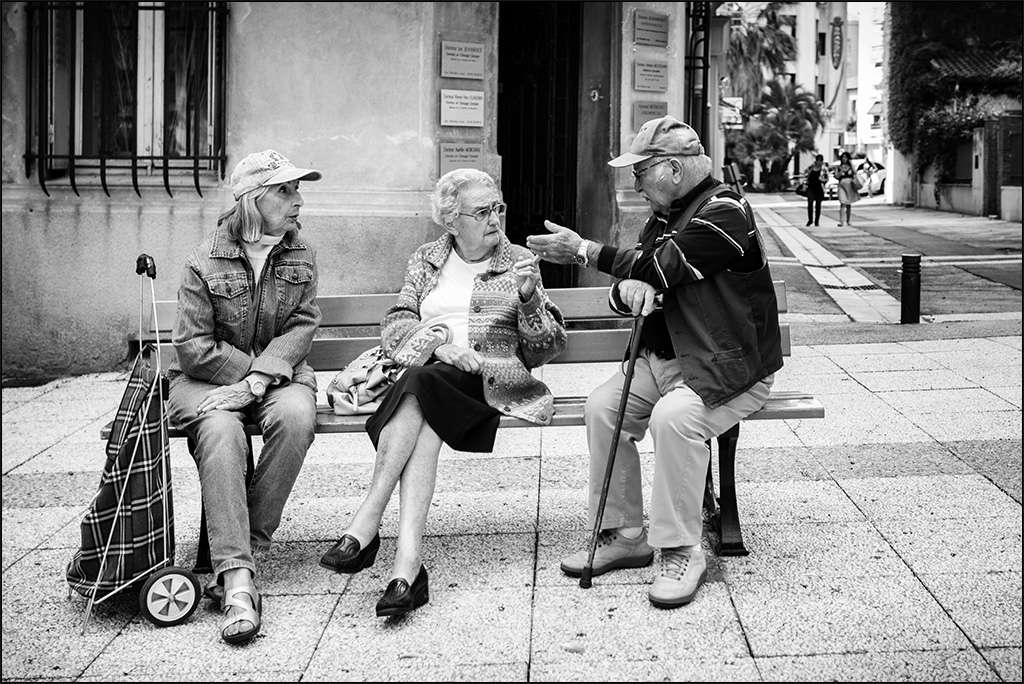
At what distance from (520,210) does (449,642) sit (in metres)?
7.73

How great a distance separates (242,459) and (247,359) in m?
0.47

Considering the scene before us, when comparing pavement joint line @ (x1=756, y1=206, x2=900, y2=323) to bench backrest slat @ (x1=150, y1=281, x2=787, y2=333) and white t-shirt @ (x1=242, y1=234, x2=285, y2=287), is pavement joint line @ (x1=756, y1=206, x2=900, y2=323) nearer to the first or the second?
bench backrest slat @ (x1=150, y1=281, x2=787, y2=333)

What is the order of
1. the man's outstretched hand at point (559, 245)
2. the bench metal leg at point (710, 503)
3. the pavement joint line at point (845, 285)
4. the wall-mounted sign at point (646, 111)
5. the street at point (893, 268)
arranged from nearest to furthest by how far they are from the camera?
the man's outstretched hand at point (559, 245) → the bench metal leg at point (710, 503) → the wall-mounted sign at point (646, 111) → the street at point (893, 268) → the pavement joint line at point (845, 285)

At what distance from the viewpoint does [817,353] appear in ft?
31.5

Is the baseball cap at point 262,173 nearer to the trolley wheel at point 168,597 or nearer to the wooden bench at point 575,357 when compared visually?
the wooden bench at point 575,357

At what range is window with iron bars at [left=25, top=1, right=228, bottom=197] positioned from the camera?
9117mm

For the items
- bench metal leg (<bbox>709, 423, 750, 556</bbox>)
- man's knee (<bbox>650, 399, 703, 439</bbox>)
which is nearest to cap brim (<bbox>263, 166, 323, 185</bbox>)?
man's knee (<bbox>650, 399, 703, 439</bbox>)

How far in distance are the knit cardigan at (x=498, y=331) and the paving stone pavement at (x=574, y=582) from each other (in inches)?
25.4

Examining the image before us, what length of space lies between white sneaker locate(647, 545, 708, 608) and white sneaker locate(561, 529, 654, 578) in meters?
0.24

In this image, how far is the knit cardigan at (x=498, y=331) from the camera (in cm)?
473

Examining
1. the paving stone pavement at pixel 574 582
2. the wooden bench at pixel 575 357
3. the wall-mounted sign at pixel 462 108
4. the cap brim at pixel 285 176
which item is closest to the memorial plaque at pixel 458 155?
the wall-mounted sign at pixel 462 108

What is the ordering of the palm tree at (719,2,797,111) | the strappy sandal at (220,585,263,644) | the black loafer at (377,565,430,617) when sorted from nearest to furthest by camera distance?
1. the strappy sandal at (220,585,263,644)
2. the black loafer at (377,565,430,617)
3. the palm tree at (719,2,797,111)

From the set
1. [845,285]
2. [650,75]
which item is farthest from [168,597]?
[845,285]

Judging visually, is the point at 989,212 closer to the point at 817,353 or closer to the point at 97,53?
the point at 817,353
